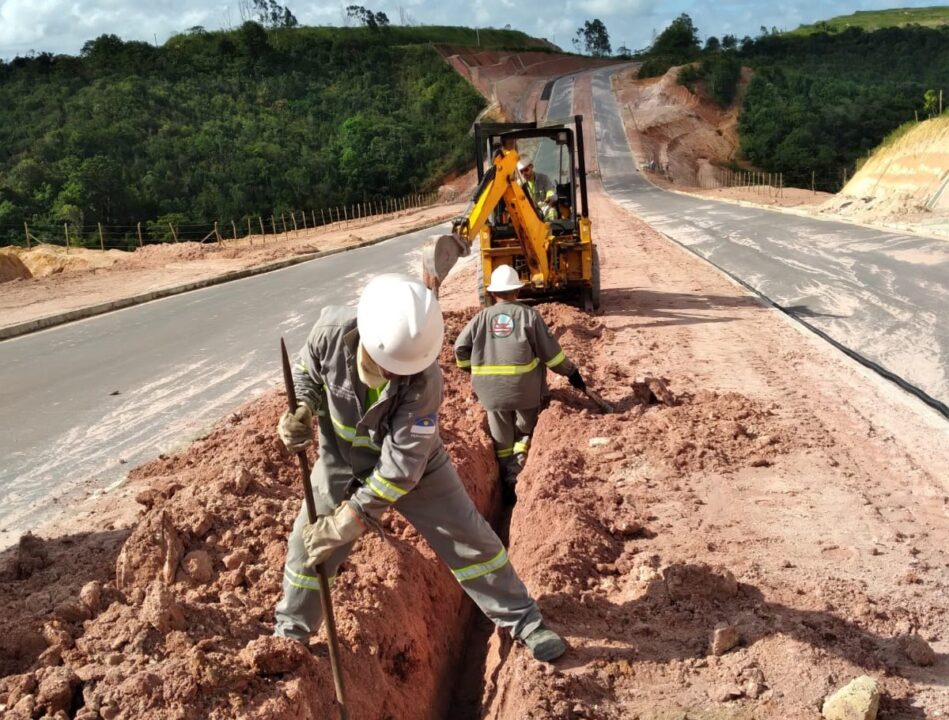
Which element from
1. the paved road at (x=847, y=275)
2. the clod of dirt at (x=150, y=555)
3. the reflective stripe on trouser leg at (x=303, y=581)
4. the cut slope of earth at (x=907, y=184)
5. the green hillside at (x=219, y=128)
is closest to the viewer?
the reflective stripe on trouser leg at (x=303, y=581)

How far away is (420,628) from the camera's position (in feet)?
16.6

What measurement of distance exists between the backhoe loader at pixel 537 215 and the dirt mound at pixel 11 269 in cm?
1387

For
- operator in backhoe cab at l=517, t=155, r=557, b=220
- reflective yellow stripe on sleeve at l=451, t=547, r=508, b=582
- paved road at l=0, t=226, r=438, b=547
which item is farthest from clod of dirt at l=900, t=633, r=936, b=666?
operator in backhoe cab at l=517, t=155, r=557, b=220

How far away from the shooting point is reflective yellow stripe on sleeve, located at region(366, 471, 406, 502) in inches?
141

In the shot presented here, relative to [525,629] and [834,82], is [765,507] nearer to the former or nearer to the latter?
[525,629]

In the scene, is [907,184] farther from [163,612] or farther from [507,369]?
[163,612]

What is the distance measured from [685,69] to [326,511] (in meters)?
66.8

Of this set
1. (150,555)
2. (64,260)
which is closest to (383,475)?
(150,555)

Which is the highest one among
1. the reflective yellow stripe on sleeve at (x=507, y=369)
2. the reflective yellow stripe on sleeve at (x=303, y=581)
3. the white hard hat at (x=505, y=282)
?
the white hard hat at (x=505, y=282)

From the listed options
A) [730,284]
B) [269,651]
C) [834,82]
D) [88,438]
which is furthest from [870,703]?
[834,82]

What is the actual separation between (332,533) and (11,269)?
65.7ft

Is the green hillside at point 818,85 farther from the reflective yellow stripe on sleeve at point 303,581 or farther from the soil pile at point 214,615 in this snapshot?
the reflective yellow stripe on sleeve at point 303,581

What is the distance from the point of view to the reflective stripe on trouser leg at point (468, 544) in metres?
4.02

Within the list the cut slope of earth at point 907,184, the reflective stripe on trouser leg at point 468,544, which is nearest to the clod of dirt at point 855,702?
the reflective stripe on trouser leg at point 468,544
